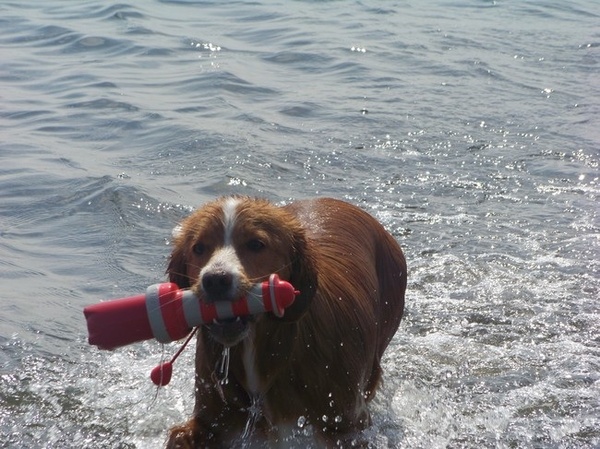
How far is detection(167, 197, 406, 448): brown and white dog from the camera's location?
4.87 meters

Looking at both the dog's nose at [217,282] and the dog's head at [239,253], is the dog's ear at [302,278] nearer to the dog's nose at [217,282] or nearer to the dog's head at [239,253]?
the dog's head at [239,253]

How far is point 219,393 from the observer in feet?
16.9

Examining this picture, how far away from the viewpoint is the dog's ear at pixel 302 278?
496cm

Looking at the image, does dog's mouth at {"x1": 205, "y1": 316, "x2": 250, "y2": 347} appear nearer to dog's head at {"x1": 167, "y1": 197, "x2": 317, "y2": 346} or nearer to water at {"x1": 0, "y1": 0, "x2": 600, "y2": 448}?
dog's head at {"x1": 167, "y1": 197, "x2": 317, "y2": 346}

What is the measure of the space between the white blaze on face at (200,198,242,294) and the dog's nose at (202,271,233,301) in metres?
0.02

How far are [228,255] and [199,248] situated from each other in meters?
0.24

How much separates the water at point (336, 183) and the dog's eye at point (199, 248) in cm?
142

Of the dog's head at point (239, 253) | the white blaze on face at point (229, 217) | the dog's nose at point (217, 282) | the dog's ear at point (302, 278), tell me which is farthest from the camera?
the dog's ear at point (302, 278)

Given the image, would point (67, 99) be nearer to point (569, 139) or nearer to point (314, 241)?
point (569, 139)

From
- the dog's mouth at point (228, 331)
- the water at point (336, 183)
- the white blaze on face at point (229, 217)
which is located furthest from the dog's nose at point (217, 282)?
the water at point (336, 183)

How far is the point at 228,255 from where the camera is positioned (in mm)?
4719

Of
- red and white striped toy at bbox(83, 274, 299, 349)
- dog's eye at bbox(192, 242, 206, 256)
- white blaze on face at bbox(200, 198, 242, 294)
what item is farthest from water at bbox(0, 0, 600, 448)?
white blaze on face at bbox(200, 198, 242, 294)

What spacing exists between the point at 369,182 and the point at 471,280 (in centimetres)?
241

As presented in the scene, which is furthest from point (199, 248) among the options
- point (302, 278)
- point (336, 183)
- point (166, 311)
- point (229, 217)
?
point (336, 183)
